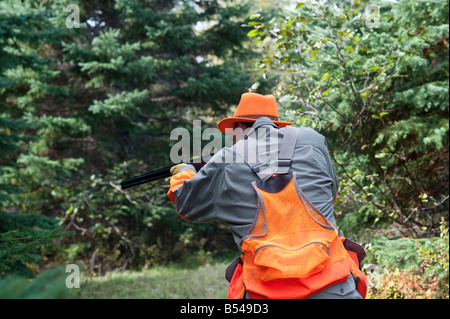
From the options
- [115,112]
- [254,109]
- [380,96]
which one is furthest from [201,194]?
[115,112]

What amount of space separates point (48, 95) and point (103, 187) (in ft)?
12.4

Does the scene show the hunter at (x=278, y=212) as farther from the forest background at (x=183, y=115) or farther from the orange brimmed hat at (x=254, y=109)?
the forest background at (x=183, y=115)

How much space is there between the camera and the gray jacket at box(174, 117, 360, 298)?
7.89 ft

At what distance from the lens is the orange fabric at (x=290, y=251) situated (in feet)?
7.23

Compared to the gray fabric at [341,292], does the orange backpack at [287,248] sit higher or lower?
higher

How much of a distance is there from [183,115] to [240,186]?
13.8 meters

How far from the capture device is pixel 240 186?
95.3 inches

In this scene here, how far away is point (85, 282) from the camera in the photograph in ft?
34.9

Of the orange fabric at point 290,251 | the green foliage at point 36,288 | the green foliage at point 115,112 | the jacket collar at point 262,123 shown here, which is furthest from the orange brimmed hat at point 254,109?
the green foliage at point 115,112

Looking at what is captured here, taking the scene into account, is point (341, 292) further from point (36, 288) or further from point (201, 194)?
point (36, 288)

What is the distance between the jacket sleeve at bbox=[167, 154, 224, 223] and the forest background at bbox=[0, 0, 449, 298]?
0.65 meters

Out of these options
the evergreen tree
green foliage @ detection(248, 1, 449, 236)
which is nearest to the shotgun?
the evergreen tree

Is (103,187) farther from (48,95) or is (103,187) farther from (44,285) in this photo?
(44,285)

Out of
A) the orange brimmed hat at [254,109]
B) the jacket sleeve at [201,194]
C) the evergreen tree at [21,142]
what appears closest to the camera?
the evergreen tree at [21,142]
